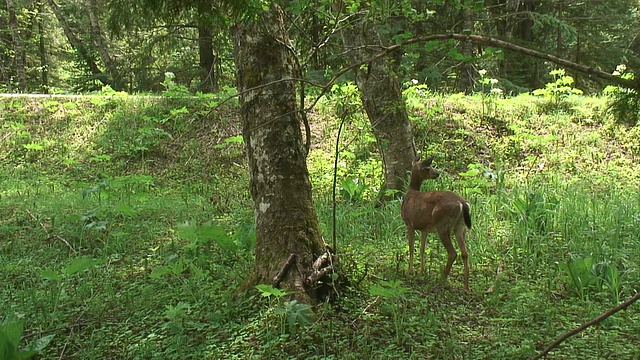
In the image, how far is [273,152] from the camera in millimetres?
4328

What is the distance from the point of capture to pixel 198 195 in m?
8.83

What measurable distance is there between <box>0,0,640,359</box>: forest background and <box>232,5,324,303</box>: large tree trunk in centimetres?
7

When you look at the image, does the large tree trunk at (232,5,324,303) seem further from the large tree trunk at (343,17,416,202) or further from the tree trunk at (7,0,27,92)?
the tree trunk at (7,0,27,92)

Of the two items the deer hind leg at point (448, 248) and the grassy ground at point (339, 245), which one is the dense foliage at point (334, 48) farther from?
the deer hind leg at point (448, 248)

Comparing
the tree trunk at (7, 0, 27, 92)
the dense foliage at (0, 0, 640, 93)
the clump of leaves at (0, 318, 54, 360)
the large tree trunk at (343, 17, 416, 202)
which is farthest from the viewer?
the tree trunk at (7, 0, 27, 92)

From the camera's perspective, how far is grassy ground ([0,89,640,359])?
378 centimetres

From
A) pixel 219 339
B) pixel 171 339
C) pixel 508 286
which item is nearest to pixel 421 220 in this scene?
pixel 508 286

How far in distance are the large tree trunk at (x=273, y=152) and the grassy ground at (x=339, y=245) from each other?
0.43 metres

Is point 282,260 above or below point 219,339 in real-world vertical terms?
above

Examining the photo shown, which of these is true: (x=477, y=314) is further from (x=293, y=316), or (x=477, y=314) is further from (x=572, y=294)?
(x=293, y=316)

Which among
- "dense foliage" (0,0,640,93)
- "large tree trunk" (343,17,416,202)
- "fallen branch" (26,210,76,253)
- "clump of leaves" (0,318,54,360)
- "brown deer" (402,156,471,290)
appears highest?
"dense foliage" (0,0,640,93)

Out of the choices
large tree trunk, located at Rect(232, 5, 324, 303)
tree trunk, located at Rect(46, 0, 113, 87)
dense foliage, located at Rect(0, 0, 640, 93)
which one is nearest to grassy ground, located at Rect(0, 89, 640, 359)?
large tree trunk, located at Rect(232, 5, 324, 303)

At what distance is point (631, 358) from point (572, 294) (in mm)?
1185

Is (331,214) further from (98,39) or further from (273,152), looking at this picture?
(98,39)
